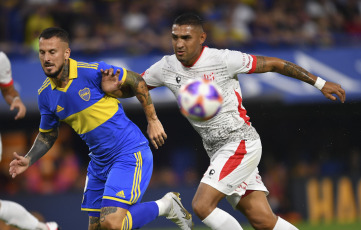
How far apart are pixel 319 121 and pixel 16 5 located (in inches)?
Result: 286

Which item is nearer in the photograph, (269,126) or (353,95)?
(353,95)

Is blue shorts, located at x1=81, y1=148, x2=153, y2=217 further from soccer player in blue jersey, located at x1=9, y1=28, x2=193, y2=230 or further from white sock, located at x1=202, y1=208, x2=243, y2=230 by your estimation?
white sock, located at x1=202, y1=208, x2=243, y2=230

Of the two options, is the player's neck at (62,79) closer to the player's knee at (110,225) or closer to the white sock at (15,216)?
the white sock at (15,216)

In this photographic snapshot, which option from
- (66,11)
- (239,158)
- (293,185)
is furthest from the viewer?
(66,11)

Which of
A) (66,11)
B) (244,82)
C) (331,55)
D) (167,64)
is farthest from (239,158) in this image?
(66,11)

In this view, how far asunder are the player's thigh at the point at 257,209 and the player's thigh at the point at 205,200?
1.74ft

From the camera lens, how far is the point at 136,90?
687 cm

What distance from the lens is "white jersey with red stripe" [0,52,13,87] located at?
745 cm

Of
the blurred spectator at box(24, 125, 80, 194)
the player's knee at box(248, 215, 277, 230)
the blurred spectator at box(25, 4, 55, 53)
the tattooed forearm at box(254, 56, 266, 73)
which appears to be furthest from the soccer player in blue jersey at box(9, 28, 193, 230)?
the blurred spectator at box(25, 4, 55, 53)

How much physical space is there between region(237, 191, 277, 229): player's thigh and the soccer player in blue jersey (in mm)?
970

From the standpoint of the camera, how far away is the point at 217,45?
13.6m

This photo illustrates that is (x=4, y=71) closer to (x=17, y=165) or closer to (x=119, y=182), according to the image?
(x=17, y=165)

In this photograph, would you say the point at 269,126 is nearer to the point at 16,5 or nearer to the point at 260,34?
the point at 260,34

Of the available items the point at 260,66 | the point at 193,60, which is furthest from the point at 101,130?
the point at 260,66
